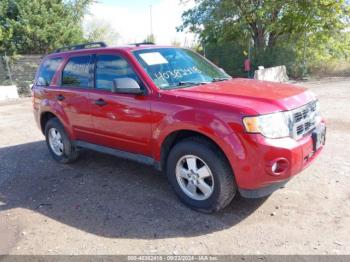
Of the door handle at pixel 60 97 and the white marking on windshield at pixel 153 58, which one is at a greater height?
the white marking on windshield at pixel 153 58

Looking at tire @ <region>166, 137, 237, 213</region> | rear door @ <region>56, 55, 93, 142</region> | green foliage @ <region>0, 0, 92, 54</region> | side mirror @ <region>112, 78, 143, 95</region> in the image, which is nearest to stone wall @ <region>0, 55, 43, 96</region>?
green foliage @ <region>0, 0, 92, 54</region>

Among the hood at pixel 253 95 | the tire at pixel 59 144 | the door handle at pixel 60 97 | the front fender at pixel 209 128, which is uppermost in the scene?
the hood at pixel 253 95

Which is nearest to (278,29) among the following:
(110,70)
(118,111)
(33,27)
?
(33,27)

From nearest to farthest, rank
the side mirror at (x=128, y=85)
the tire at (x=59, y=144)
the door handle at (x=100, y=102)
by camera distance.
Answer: the side mirror at (x=128, y=85) → the door handle at (x=100, y=102) → the tire at (x=59, y=144)

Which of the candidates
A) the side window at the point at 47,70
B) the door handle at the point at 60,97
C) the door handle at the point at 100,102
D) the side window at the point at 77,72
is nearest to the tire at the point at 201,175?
the door handle at the point at 100,102

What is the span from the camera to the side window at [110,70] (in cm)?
419

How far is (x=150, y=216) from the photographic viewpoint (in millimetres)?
3703

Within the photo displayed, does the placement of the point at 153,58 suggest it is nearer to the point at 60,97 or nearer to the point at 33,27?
the point at 60,97

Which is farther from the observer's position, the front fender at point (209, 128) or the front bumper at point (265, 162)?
the front fender at point (209, 128)

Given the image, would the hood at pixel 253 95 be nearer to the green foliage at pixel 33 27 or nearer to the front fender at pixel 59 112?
the front fender at pixel 59 112

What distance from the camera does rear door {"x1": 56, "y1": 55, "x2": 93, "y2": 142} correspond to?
4785 millimetres

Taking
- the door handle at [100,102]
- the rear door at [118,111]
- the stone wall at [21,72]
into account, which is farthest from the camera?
the stone wall at [21,72]

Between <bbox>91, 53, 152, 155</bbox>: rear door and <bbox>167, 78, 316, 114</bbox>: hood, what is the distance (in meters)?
0.56

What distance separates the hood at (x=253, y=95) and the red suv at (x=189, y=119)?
10 millimetres
